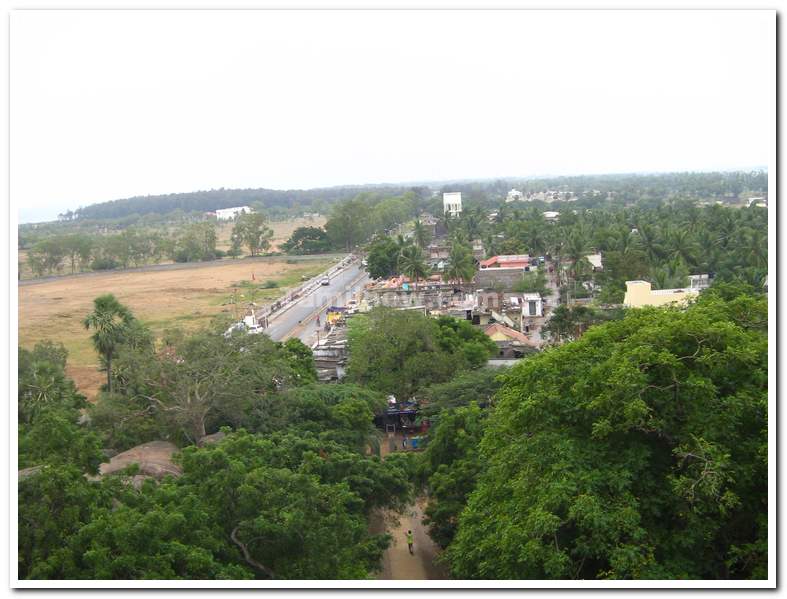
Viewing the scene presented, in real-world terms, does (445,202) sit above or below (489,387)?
above

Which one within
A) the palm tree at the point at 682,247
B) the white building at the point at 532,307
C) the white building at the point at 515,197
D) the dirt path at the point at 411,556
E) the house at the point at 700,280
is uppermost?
the white building at the point at 515,197

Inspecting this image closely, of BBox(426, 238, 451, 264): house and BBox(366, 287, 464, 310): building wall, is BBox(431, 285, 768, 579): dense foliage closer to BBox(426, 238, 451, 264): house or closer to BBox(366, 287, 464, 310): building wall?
BBox(366, 287, 464, 310): building wall

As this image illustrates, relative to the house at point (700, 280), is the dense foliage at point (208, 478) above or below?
below

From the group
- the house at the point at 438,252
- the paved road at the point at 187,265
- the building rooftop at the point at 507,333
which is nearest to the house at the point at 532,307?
the building rooftop at the point at 507,333

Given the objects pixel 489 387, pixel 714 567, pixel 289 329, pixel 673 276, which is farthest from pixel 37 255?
pixel 714 567

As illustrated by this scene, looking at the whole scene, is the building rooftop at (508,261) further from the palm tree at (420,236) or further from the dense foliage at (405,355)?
the dense foliage at (405,355)
